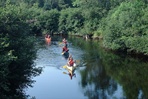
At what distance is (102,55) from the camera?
4131cm

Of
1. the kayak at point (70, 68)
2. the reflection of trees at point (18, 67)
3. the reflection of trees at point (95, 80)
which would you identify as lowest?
the reflection of trees at point (95, 80)

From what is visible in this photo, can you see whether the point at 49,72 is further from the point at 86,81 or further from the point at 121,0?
the point at 121,0

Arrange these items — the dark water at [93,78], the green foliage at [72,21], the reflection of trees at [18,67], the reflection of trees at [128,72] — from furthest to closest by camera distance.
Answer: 1. the green foliage at [72,21]
2. the reflection of trees at [128,72]
3. the dark water at [93,78]
4. the reflection of trees at [18,67]

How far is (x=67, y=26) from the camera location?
6900 cm

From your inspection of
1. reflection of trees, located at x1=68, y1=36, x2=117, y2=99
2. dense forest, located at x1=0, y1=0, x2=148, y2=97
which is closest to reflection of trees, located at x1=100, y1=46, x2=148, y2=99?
reflection of trees, located at x1=68, y1=36, x2=117, y2=99

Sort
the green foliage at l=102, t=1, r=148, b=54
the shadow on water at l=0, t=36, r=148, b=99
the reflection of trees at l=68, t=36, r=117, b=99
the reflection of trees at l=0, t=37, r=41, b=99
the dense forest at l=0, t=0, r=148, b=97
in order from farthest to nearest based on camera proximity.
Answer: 1. the green foliage at l=102, t=1, r=148, b=54
2. the reflection of trees at l=68, t=36, r=117, b=99
3. the shadow on water at l=0, t=36, r=148, b=99
4. the dense forest at l=0, t=0, r=148, b=97
5. the reflection of trees at l=0, t=37, r=41, b=99

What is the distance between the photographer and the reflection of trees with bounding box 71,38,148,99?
2539 centimetres

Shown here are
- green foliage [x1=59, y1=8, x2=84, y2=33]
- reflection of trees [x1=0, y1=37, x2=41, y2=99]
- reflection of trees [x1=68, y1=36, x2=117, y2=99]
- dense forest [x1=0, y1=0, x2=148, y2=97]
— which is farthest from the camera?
green foliage [x1=59, y1=8, x2=84, y2=33]

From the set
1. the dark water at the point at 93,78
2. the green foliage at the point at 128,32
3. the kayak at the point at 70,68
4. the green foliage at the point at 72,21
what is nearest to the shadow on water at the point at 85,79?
the dark water at the point at 93,78

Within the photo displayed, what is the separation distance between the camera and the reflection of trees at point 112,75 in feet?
83.3

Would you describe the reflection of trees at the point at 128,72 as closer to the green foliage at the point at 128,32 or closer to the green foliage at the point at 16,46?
the green foliage at the point at 128,32

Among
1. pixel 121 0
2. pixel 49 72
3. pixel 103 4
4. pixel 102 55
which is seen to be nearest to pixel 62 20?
pixel 103 4

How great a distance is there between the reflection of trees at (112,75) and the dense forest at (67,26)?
3137 mm

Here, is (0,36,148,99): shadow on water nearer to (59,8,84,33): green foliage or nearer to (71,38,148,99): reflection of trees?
(71,38,148,99): reflection of trees
